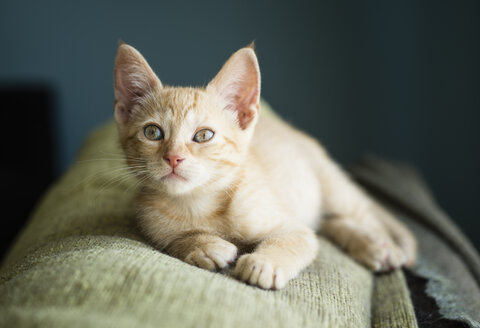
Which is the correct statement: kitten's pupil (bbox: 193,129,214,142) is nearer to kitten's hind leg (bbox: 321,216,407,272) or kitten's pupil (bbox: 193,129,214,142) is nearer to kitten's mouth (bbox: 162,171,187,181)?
kitten's mouth (bbox: 162,171,187,181)

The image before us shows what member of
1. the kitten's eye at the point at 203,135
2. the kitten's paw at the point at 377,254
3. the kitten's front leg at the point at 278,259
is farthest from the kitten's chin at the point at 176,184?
the kitten's paw at the point at 377,254

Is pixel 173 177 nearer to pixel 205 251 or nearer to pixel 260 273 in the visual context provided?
pixel 205 251

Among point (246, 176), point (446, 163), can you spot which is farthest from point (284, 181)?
point (446, 163)

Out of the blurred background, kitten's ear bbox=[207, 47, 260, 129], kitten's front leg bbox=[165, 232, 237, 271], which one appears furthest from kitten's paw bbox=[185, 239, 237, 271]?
the blurred background

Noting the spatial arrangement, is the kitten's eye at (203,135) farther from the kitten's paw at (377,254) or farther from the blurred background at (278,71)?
the blurred background at (278,71)

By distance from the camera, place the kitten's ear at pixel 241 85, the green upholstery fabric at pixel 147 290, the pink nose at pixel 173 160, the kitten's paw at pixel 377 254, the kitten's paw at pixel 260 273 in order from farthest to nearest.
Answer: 1. the kitten's paw at pixel 377 254
2. the kitten's ear at pixel 241 85
3. the pink nose at pixel 173 160
4. the kitten's paw at pixel 260 273
5. the green upholstery fabric at pixel 147 290

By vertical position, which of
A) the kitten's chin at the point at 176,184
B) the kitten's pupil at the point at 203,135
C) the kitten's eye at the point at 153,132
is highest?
the kitten's pupil at the point at 203,135

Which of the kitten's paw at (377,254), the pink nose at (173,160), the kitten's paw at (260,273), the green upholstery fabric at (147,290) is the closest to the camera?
the green upholstery fabric at (147,290)

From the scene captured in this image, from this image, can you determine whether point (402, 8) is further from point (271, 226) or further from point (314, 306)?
point (314, 306)
